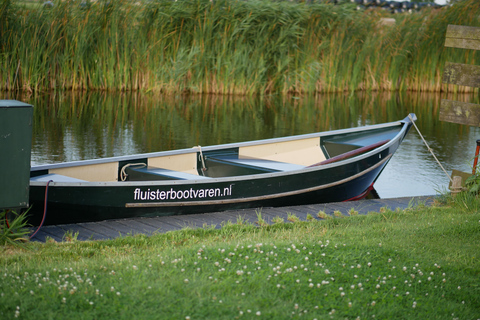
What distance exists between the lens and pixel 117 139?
12930 millimetres

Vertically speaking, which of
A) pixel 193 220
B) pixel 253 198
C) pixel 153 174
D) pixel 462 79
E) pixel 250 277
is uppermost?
pixel 462 79

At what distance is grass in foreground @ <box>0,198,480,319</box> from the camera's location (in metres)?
3.85

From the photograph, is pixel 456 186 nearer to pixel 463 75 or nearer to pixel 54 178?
pixel 463 75

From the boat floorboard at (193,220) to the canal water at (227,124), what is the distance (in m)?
2.03

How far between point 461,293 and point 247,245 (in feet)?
5.52

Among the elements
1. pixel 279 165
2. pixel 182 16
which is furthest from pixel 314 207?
pixel 182 16

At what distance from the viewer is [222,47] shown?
18.6m

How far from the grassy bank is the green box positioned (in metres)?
12.1

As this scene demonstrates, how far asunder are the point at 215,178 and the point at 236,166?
1.30m

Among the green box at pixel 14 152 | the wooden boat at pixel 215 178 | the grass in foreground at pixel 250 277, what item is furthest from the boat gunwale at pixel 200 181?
the grass in foreground at pixel 250 277

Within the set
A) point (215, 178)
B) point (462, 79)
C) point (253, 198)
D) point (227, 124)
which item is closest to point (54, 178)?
point (215, 178)

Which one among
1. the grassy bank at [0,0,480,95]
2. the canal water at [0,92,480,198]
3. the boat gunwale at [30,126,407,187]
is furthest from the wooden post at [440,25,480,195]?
the grassy bank at [0,0,480,95]

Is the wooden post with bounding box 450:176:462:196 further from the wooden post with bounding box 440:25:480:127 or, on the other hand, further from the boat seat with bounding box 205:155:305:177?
the boat seat with bounding box 205:155:305:177

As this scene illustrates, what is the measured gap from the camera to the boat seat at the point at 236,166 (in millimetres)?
8109
